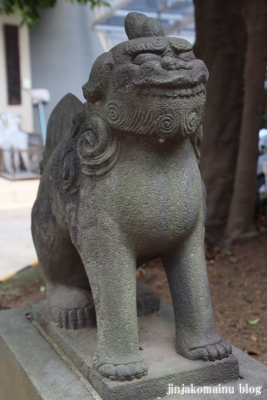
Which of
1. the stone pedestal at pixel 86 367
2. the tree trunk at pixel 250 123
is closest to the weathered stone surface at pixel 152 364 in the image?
the stone pedestal at pixel 86 367

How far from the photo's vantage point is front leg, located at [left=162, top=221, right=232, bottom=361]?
1.61 meters

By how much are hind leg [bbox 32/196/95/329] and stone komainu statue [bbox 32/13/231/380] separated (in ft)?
0.41

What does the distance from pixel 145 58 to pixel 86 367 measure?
945mm

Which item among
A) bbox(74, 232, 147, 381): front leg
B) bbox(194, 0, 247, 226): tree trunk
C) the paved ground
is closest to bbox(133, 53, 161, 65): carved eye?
bbox(74, 232, 147, 381): front leg

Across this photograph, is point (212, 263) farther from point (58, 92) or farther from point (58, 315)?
point (58, 92)

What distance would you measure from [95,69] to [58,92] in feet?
21.8

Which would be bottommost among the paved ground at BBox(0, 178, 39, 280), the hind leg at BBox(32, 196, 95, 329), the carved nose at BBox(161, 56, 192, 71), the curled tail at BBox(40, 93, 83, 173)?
the paved ground at BBox(0, 178, 39, 280)

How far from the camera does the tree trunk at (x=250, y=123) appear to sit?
3191 millimetres

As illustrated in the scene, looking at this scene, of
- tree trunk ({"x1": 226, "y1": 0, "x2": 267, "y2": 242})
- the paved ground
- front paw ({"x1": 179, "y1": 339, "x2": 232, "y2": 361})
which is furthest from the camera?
the paved ground

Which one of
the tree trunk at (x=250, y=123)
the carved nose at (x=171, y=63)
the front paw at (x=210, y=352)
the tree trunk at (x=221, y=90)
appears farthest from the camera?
the tree trunk at (x=221, y=90)

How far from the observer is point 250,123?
333 cm

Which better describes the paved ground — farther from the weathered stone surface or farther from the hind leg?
the weathered stone surface

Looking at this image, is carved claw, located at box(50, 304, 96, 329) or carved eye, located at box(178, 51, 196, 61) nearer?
carved eye, located at box(178, 51, 196, 61)

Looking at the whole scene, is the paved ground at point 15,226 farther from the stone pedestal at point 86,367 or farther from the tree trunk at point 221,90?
the stone pedestal at point 86,367
